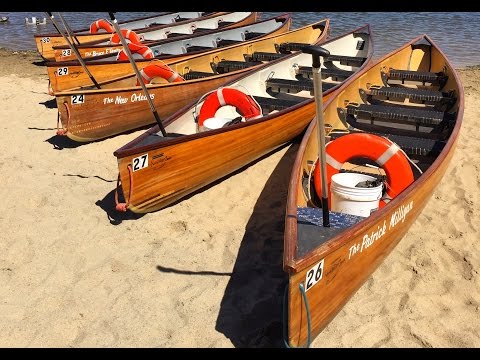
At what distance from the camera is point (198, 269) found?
5.11m

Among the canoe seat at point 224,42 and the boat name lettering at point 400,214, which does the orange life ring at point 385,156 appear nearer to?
the boat name lettering at point 400,214

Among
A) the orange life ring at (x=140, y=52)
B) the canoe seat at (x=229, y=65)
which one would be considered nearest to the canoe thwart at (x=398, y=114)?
the canoe seat at (x=229, y=65)

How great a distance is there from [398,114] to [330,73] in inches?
100

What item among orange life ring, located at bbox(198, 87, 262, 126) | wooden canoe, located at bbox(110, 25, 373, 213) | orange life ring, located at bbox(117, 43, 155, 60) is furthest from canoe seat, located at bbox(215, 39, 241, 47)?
orange life ring, located at bbox(198, 87, 262, 126)

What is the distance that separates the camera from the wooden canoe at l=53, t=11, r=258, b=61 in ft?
35.2

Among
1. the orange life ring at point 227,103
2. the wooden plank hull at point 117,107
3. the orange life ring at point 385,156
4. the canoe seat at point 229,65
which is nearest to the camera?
the orange life ring at point 385,156

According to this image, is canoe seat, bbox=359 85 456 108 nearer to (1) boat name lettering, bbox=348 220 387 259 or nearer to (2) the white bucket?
(2) the white bucket

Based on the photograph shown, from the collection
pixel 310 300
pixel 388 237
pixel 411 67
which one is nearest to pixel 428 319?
pixel 388 237

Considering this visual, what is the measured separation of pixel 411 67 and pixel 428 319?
22.0ft

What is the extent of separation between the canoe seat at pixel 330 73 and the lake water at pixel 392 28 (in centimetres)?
602

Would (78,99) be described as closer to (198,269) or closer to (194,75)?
(194,75)

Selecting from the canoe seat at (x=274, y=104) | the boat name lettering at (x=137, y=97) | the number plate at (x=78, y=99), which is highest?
the number plate at (x=78, y=99)

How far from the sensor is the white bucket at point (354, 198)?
179 inches
